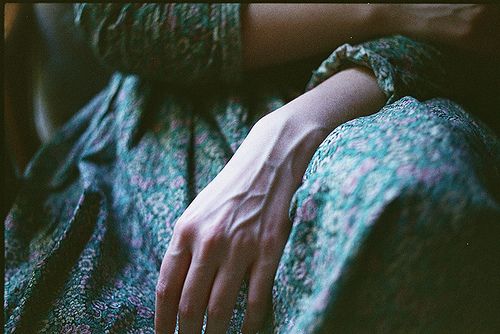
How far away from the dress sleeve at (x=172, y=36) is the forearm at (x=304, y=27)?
0.07ft

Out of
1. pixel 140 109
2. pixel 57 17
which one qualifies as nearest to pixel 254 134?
pixel 140 109

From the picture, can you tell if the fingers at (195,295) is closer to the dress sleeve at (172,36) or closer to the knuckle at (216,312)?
the knuckle at (216,312)

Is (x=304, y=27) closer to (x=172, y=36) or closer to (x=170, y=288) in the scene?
(x=172, y=36)

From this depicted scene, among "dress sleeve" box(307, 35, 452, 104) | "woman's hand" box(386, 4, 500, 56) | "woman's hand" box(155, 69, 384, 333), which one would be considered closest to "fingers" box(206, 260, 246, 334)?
"woman's hand" box(155, 69, 384, 333)

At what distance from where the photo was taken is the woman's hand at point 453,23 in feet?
1.89

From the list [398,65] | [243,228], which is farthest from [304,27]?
[243,228]

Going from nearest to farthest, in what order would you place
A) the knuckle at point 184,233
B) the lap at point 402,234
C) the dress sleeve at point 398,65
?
1. the lap at point 402,234
2. the knuckle at point 184,233
3. the dress sleeve at point 398,65

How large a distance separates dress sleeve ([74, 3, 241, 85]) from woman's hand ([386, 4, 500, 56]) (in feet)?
0.62

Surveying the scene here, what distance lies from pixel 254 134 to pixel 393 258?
7.5 inches

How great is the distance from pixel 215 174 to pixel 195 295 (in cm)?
19

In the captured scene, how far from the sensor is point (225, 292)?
15.9 inches

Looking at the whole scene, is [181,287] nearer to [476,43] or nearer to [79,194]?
[79,194]

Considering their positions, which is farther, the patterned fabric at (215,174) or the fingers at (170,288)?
the fingers at (170,288)

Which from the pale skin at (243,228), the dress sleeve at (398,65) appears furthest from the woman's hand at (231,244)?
the dress sleeve at (398,65)
